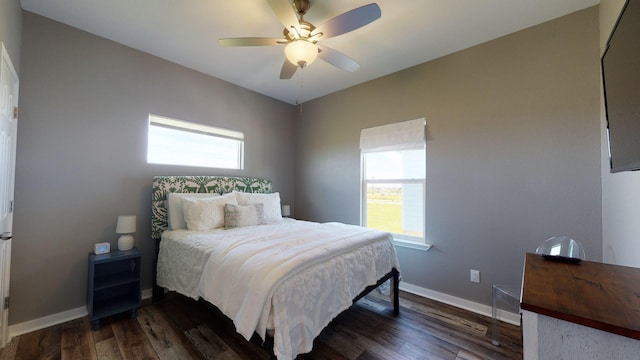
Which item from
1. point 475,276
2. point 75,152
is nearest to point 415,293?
point 475,276

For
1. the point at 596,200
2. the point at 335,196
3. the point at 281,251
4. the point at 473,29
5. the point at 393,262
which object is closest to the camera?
A: the point at 281,251

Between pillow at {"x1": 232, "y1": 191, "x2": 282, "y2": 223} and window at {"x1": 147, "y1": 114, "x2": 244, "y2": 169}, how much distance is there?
706 millimetres

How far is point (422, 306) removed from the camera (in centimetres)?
262

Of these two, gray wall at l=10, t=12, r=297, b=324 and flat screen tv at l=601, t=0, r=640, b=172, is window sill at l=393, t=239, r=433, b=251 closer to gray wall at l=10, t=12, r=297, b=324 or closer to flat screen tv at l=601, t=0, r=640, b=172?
flat screen tv at l=601, t=0, r=640, b=172

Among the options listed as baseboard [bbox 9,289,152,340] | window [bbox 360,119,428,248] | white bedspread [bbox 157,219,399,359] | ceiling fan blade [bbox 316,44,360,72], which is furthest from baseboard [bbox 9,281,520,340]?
ceiling fan blade [bbox 316,44,360,72]

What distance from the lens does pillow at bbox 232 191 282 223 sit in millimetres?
3109

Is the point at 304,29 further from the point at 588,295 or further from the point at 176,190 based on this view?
the point at 176,190

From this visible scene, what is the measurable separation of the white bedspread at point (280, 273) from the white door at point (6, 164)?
1.03 m

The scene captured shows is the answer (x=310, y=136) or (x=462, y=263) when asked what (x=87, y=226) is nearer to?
(x=310, y=136)

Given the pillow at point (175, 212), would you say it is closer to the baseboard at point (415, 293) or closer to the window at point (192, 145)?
the window at point (192, 145)

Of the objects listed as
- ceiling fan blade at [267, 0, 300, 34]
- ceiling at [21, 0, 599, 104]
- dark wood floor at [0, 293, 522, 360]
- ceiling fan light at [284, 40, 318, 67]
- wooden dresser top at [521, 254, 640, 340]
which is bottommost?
dark wood floor at [0, 293, 522, 360]

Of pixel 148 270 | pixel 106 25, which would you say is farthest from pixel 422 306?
pixel 106 25

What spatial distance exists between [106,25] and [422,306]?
4.21 metres

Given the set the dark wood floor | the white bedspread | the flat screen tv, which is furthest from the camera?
the dark wood floor
